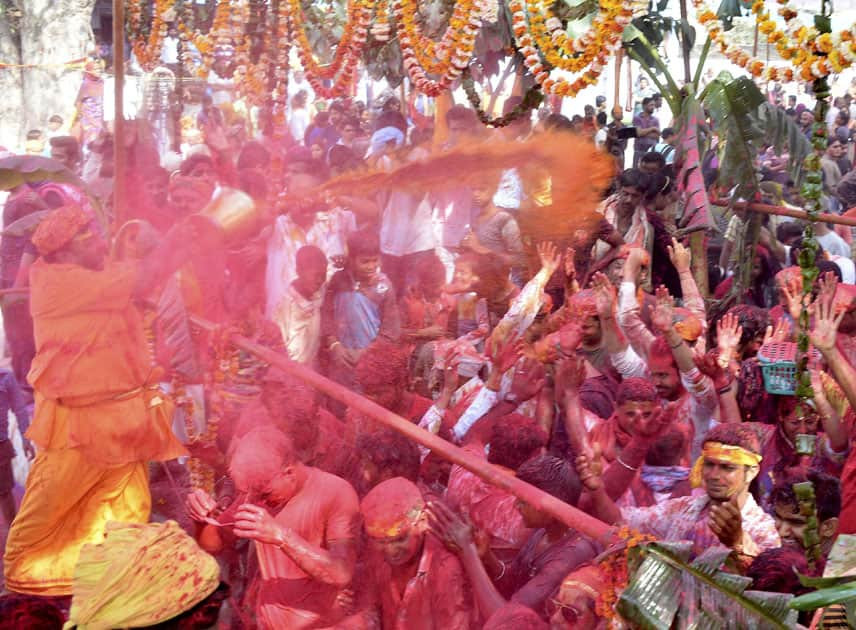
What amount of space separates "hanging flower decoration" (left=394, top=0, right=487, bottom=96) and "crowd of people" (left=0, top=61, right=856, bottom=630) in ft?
1.76

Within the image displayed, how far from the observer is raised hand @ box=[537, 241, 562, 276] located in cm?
429

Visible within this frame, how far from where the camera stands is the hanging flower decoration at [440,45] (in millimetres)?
4348

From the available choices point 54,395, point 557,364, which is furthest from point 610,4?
point 54,395

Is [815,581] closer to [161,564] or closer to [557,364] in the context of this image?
[161,564]

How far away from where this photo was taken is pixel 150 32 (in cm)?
699

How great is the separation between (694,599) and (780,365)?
1649 mm

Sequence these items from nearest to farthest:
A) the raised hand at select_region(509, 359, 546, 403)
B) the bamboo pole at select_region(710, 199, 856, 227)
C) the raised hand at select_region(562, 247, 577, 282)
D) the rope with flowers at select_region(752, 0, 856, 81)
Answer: the rope with flowers at select_region(752, 0, 856, 81)
the raised hand at select_region(509, 359, 546, 403)
the bamboo pole at select_region(710, 199, 856, 227)
the raised hand at select_region(562, 247, 577, 282)

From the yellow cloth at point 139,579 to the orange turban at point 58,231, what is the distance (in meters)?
1.65

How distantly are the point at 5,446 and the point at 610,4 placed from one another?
292 cm

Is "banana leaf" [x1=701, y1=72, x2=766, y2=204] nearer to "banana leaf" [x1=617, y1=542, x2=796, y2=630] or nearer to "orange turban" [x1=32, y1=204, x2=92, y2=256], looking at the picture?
"orange turban" [x1=32, y1=204, x2=92, y2=256]

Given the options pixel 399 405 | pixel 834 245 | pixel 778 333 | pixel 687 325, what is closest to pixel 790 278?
pixel 778 333

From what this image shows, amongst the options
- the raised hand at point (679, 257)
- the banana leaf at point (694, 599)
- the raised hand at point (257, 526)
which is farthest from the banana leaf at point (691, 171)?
the banana leaf at point (694, 599)

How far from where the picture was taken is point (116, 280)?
12.5 feet

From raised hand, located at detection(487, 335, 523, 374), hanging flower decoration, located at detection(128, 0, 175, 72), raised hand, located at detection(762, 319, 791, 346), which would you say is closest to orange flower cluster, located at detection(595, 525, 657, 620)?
raised hand, located at detection(487, 335, 523, 374)
